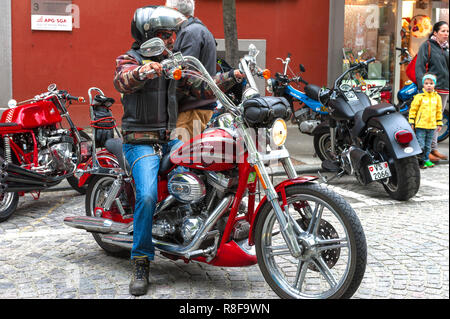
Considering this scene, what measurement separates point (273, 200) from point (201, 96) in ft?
4.85

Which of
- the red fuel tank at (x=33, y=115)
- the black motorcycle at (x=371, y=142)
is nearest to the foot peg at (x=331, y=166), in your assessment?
the black motorcycle at (x=371, y=142)

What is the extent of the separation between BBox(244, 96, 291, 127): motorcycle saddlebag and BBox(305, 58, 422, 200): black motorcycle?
3.39 meters

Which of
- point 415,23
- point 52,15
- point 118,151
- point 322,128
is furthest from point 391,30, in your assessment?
point 118,151

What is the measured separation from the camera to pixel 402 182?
6.84 m

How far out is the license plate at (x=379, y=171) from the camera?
6.82 metres

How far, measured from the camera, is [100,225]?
4.49m

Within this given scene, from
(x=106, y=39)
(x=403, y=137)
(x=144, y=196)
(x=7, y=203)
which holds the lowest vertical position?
(x=7, y=203)

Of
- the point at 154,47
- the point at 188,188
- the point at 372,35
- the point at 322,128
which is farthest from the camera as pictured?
the point at 372,35

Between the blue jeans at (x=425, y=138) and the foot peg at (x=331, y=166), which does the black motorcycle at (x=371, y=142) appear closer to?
the foot peg at (x=331, y=166)

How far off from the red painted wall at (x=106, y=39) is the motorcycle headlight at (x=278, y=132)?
6916 millimetres

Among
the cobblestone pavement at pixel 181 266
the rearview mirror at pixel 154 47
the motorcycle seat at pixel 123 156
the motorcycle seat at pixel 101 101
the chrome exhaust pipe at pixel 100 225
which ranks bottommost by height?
the cobblestone pavement at pixel 181 266

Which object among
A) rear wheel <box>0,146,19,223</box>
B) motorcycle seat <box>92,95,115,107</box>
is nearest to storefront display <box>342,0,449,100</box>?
motorcycle seat <box>92,95,115,107</box>

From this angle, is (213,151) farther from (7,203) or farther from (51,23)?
(51,23)

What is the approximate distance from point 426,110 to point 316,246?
5460 millimetres
